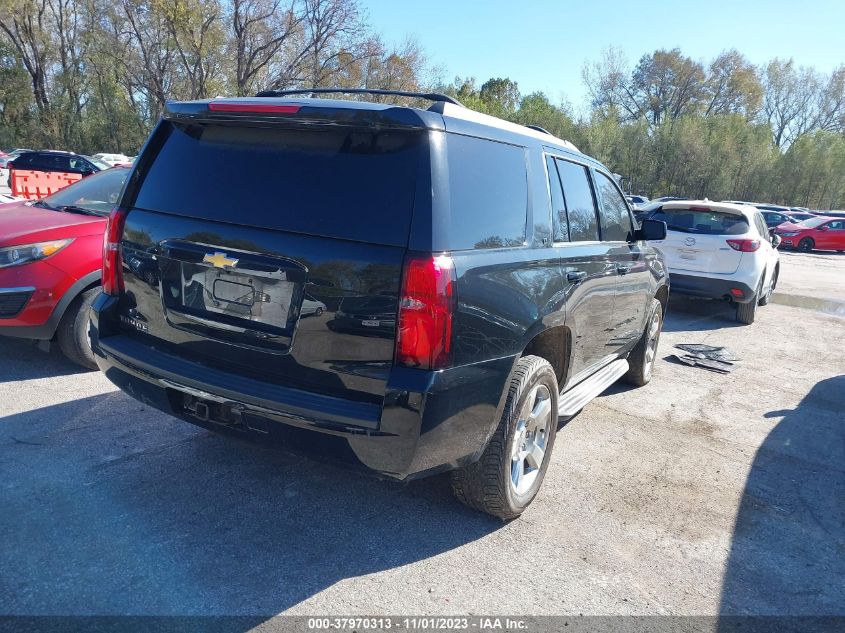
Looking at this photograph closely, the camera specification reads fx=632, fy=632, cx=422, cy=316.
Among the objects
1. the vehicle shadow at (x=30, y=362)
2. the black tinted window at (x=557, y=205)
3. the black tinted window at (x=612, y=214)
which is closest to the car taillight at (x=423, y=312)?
the black tinted window at (x=557, y=205)

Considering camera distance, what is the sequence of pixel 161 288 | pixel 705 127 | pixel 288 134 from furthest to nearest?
1. pixel 705 127
2. pixel 161 288
3. pixel 288 134

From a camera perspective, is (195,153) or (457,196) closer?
(457,196)

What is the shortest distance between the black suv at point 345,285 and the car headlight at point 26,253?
1.86m

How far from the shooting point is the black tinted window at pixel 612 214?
4504mm

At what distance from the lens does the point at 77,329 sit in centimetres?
492

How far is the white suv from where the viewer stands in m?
8.76

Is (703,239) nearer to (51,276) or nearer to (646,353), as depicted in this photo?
(646,353)

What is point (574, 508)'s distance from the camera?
11.6 feet

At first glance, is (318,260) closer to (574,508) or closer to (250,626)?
(250,626)

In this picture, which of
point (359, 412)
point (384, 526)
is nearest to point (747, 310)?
point (384, 526)

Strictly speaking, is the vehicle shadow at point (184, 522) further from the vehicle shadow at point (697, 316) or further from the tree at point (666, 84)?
the tree at point (666, 84)

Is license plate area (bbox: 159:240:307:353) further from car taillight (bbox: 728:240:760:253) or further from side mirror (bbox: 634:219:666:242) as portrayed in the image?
car taillight (bbox: 728:240:760:253)

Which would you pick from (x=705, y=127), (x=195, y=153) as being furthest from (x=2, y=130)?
(x=195, y=153)

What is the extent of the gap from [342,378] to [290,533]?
37.3 inches
